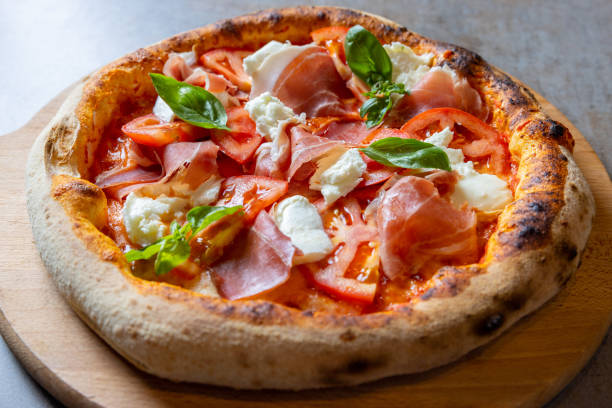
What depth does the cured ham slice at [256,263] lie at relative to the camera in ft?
9.15

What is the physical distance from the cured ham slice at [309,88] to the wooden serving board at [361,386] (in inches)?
68.9

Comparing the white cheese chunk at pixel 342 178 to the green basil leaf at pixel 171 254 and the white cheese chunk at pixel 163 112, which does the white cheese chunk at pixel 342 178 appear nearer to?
the green basil leaf at pixel 171 254

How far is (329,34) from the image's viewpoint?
4.38 m

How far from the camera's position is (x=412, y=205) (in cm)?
296

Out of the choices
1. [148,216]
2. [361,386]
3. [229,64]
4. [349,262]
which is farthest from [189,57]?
[361,386]

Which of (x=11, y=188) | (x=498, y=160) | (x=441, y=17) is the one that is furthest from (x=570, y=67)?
(x=11, y=188)

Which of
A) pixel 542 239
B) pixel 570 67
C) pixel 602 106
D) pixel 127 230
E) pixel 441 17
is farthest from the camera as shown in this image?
pixel 441 17

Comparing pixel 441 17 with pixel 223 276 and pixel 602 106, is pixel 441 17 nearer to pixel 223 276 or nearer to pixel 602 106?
pixel 602 106

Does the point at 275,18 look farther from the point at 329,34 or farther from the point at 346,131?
the point at 346,131

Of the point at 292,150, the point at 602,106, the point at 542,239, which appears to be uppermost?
the point at 292,150

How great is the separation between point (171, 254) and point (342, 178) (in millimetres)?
978

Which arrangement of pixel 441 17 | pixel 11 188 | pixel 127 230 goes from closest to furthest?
pixel 127 230 < pixel 11 188 < pixel 441 17

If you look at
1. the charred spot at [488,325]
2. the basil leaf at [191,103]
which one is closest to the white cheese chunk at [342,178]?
the basil leaf at [191,103]

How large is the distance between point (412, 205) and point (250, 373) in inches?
45.1
